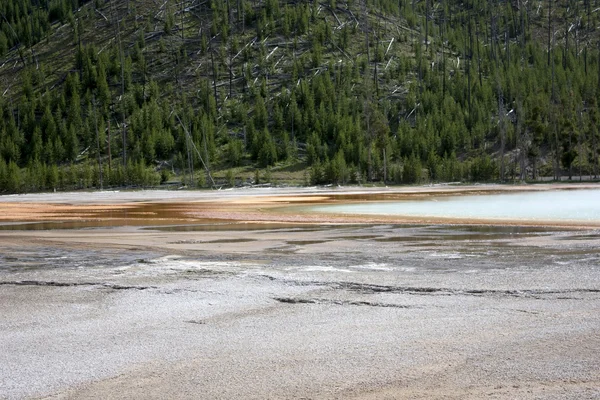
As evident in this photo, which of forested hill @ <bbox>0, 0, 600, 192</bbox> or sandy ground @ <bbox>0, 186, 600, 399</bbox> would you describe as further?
forested hill @ <bbox>0, 0, 600, 192</bbox>

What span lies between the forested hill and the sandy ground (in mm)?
68485

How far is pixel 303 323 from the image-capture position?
26.3 ft

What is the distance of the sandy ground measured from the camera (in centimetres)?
596

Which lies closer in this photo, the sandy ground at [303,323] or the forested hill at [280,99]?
the sandy ground at [303,323]

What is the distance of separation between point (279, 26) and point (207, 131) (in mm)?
40899

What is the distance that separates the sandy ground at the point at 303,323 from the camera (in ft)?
19.6

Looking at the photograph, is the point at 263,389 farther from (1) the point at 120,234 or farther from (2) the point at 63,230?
(2) the point at 63,230

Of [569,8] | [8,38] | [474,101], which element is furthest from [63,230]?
[569,8]

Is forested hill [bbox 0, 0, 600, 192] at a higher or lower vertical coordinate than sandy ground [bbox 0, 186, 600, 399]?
higher

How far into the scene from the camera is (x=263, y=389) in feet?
19.1

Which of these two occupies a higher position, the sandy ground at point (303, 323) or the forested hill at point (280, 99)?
the forested hill at point (280, 99)

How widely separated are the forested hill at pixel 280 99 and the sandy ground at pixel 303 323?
68.5m

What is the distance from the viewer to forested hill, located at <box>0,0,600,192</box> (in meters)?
91.4

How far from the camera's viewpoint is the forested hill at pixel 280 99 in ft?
300
